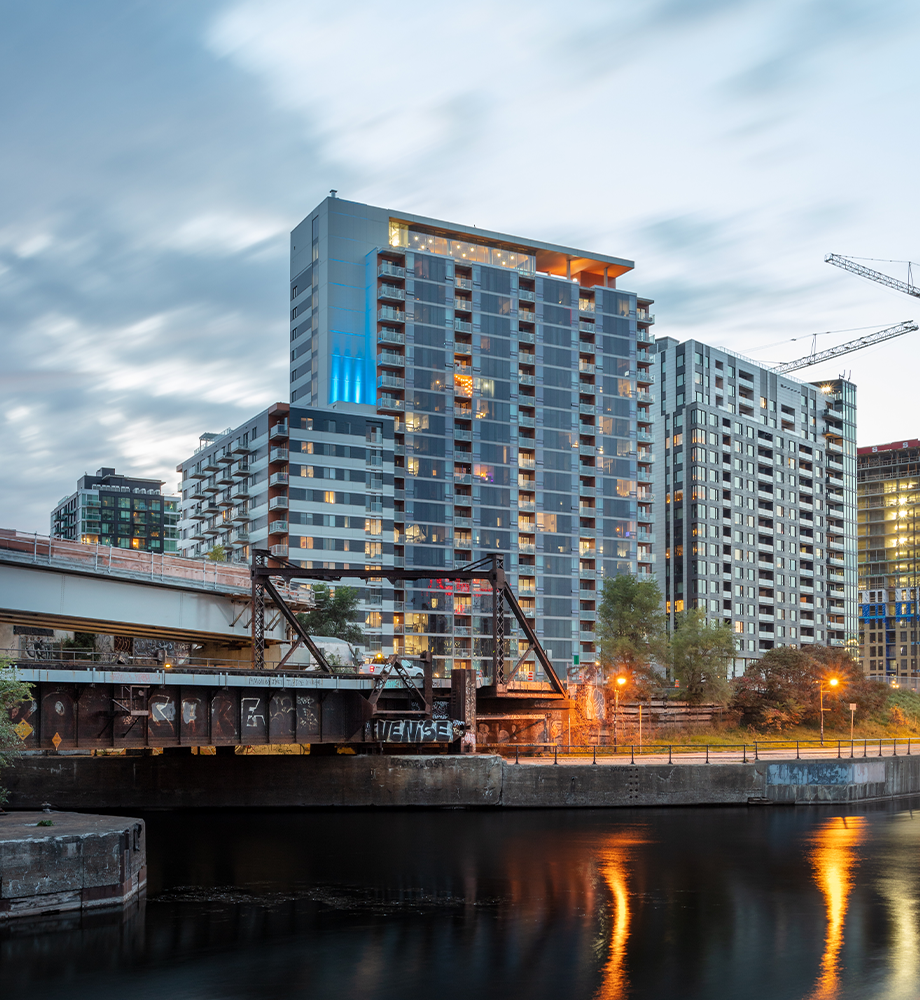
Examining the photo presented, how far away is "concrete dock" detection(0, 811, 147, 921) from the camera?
30859 millimetres

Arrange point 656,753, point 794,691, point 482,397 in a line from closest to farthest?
1. point 656,753
2. point 794,691
3. point 482,397

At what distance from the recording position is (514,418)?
162000mm

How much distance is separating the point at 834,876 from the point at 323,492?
350 ft

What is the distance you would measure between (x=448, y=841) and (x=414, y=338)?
11179 cm

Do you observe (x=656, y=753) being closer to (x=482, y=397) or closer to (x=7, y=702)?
(x=7, y=702)

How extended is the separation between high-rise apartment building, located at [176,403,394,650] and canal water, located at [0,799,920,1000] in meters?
87.0

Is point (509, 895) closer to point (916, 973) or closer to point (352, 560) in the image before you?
point (916, 973)

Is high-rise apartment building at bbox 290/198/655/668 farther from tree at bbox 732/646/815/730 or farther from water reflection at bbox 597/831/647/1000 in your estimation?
water reflection at bbox 597/831/647/1000

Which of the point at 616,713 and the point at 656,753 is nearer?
the point at 656,753

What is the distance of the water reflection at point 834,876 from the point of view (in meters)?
28.4

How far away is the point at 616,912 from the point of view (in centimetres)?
3581

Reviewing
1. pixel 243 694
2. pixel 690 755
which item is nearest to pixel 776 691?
pixel 690 755

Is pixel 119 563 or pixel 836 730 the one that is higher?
pixel 119 563

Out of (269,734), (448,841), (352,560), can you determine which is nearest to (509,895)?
(448,841)
